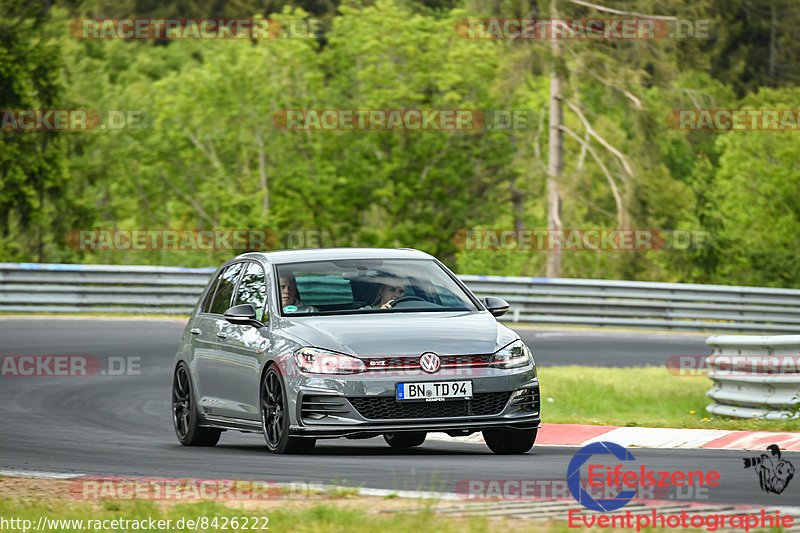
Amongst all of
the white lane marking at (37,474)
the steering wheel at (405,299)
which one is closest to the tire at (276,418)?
the steering wheel at (405,299)

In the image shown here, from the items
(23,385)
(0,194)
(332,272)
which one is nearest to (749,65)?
(0,194)

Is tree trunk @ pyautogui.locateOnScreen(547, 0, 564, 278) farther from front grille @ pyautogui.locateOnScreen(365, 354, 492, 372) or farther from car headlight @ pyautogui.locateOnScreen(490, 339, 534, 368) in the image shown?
front grille @ pyautogui.locateOnScreen(365, 354, 492, 372)

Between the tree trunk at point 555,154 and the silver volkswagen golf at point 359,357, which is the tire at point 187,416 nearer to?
the silver volkswagen golf at point 359,357

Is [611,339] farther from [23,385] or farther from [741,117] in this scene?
A: [741,117]

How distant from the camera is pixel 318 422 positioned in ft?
33.1

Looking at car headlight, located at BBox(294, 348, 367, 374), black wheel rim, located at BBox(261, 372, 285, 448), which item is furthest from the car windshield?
car headlight, located at BBox(294, 348, 367, 374)

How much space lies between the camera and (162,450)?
37.9 feet

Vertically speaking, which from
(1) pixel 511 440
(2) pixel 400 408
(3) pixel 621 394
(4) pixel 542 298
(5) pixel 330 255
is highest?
(5) pixel 330 255

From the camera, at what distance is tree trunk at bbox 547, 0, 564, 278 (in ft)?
125

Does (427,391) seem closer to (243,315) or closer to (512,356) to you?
(512,356)

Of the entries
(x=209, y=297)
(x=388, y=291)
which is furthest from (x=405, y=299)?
(x=209, y=297)

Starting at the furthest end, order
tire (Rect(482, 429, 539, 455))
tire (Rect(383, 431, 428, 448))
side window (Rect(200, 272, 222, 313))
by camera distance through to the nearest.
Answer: side window (Rect(200, 272, 222, 313)) → tire (Rect(383, 431, 428, 448)) → tire (Rect(482, 429, 539, 455))

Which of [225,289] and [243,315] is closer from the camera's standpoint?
[243,315]

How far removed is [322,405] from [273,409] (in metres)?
0.63
